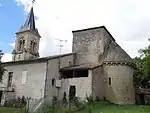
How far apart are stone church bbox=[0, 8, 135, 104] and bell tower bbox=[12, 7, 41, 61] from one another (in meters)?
13.5

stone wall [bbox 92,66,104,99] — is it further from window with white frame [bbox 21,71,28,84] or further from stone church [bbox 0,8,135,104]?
window with white frame [bbox 21,71,28,84]

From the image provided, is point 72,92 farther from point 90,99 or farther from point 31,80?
point 31,80

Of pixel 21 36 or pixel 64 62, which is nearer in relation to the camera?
pixel 64 62

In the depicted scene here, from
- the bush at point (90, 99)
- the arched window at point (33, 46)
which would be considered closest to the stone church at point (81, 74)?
the bush at point (90, 99)

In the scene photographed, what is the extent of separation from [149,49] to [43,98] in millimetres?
14690

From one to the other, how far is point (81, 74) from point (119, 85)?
5426 mm

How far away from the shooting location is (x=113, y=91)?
30.3 m

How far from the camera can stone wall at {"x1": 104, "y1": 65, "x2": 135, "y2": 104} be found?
30234 millimetres

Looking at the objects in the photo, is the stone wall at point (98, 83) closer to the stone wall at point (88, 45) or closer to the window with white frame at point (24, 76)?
the stone wall at point (88, 45)

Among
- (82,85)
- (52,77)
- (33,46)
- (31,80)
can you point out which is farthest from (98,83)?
(33,46)

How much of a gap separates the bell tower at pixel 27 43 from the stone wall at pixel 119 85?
71.7 ft

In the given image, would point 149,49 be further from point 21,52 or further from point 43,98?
point 21,52

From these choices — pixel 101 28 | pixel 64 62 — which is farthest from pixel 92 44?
pixel 64 62

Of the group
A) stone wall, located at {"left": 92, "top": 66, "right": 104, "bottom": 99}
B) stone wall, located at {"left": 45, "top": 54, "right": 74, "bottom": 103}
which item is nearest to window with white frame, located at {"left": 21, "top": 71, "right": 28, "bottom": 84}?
stone wall, located at {"left": 45, "top": 54, "right": 74, "bottom": 103}
